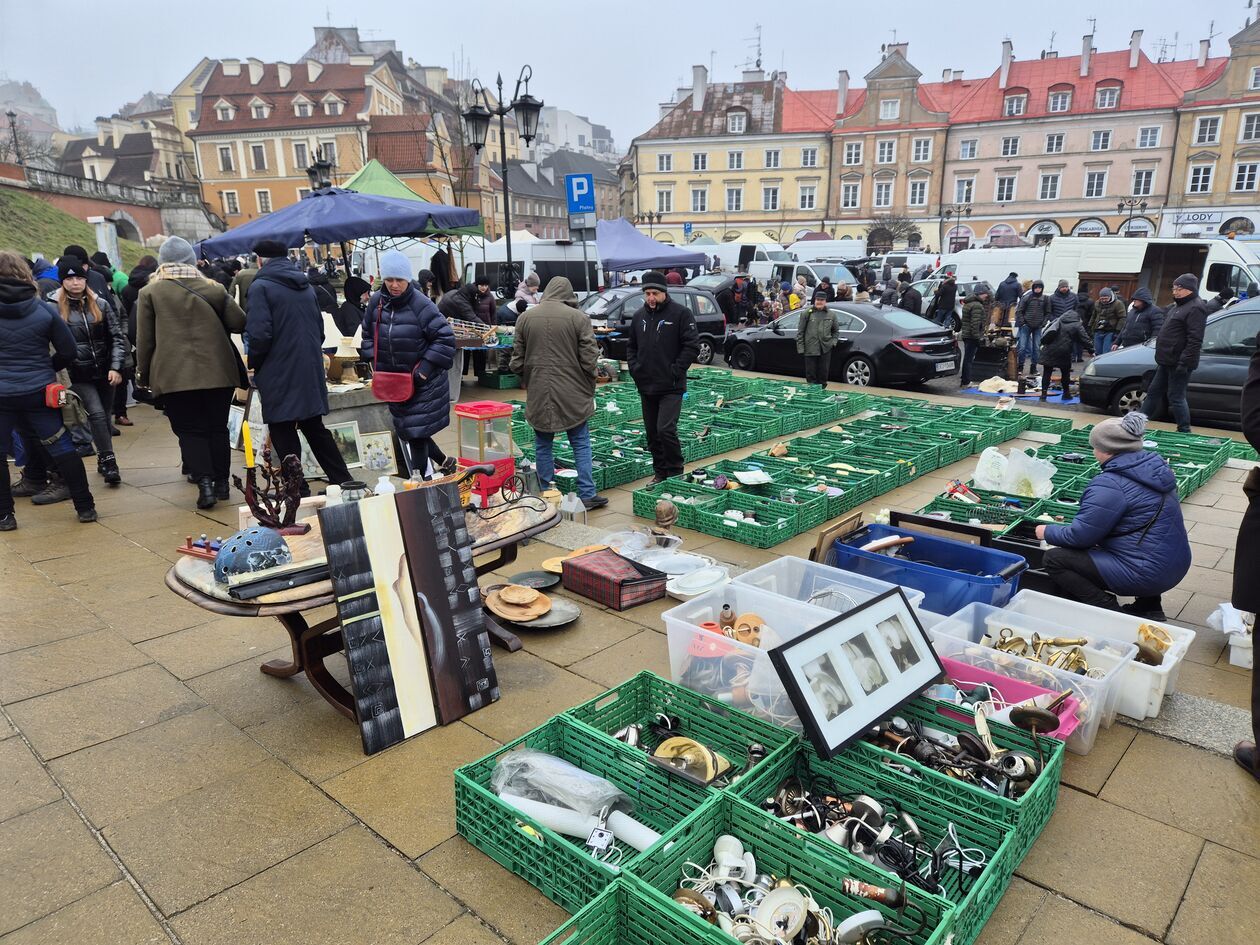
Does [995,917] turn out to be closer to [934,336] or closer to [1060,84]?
[934,336]

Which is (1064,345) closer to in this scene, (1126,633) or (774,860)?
(1126,633)

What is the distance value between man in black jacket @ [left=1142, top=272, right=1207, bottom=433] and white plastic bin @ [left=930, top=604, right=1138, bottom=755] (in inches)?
257

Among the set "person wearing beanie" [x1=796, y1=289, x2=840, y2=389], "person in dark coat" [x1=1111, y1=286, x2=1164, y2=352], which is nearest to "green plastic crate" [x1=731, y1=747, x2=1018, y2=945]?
"person wearing beanie" [x1=796, y1=289, x2=840, y2=389]

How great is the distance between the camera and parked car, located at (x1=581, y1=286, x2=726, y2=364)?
14.7 m

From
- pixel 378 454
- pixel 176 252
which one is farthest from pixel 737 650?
pixel 176 252

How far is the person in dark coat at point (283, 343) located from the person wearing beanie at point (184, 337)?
1.12 ft

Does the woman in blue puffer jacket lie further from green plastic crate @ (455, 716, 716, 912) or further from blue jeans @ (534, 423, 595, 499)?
green plastic crate @ (455, 716, 716, 912)

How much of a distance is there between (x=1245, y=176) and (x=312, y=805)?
202 ft

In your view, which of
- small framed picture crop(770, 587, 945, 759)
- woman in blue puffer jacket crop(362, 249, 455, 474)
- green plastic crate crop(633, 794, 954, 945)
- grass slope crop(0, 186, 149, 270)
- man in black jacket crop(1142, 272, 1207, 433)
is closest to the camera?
green plastic crate crop(633, 794, 954, 945)

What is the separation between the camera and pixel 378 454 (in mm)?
7602

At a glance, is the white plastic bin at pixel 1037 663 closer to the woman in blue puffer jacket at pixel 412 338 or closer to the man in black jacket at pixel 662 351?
the man in black jacket at pixel 662 351

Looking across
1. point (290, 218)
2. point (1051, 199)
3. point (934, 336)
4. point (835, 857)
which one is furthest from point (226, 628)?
point (1051, 199)

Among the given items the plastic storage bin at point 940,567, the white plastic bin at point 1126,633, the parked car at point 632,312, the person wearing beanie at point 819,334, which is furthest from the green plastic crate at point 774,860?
the parked car at point 632,312

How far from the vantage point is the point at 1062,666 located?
358 centimetres
